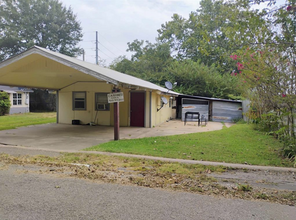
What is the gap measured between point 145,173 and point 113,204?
71.4 inches

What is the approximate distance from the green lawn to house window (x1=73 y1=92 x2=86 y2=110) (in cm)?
796

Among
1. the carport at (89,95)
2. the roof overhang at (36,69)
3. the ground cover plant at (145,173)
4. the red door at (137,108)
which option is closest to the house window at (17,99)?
the carport at (89,95)

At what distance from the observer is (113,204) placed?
391cm

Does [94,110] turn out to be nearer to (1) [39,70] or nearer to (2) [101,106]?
(2) [101,106]

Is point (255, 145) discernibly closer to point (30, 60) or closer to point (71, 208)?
point (71, 208)

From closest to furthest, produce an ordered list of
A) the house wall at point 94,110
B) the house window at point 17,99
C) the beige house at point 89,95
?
the beige house at point 89,95 → the house wall at point 94,110 → the house window at point 17,99

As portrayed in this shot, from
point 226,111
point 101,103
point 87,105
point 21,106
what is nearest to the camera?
point 101,103

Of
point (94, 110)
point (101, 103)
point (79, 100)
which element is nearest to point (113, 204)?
point (101, 103)

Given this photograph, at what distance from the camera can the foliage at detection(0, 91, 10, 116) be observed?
2425 centimetres

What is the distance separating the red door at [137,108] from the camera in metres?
15.2

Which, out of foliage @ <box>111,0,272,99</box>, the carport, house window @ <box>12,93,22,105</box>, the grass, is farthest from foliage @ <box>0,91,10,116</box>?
foliage @ <box>111,0,272,99</box>

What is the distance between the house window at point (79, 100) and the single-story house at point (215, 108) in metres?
9.20

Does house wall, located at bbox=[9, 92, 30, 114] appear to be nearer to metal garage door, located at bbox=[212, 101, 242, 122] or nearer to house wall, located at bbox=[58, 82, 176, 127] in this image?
house wall, located at bbox=[58, 82, 176, 127]

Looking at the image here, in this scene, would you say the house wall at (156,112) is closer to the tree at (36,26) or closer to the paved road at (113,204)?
the paved road at (113,204)
